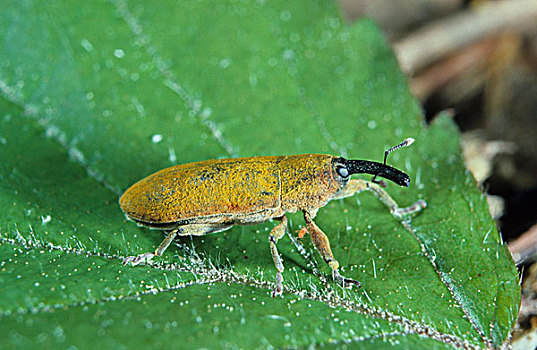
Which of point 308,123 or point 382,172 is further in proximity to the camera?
point 308,123

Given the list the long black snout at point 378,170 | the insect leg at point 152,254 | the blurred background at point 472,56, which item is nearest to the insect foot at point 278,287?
the insect leg at point 152,254

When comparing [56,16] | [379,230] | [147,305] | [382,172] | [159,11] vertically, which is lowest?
[379,230]

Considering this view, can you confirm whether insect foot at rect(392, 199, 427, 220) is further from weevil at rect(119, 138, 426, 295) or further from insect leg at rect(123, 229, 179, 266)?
insect leg at rect(123, 229, 179, 266)

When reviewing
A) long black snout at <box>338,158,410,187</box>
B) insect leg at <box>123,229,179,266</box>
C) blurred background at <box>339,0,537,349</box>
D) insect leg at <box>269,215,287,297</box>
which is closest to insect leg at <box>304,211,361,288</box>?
insect leg at <box>269,215,287,297</box>

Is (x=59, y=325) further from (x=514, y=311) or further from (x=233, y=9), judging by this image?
(x=233, y=9)

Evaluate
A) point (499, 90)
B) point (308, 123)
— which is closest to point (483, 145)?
point (499, 90)

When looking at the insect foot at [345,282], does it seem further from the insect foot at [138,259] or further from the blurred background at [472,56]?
the blurred background at [472,56]
